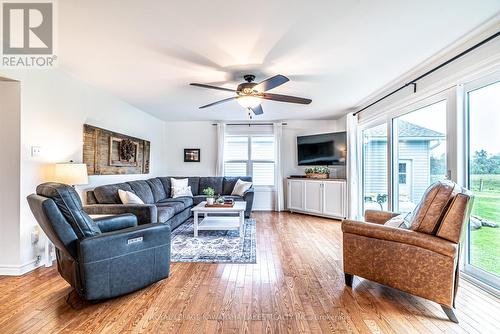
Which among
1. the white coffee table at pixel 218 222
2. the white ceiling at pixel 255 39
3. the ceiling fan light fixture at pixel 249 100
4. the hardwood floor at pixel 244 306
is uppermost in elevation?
the white ceiling at pixel 255 39

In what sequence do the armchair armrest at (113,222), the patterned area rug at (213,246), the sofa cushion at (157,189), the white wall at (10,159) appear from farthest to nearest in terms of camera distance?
1. the sofa cushion at (157,189)
2. the patterned area rug at (213,246)
3. the white wall at (10,159)
4. the armchair armrest at (113,222)

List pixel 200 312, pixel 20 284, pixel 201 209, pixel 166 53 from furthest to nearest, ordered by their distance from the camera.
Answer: pixel 201 209, pixel 166 53, pixel 20 284, pixel 200 312

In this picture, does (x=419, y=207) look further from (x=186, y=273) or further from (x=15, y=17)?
(x=15, y=17)

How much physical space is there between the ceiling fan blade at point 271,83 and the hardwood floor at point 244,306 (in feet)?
6.91

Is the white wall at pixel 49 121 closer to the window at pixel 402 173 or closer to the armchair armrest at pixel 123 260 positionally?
the armchair armrest at pixel 123 260

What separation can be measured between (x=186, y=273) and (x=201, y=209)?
137 cm

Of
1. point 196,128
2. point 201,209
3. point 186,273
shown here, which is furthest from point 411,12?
point 196,128

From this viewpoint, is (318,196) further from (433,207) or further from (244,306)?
(244,306)

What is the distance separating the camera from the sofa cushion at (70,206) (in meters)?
1.88

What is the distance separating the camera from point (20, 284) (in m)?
2.38

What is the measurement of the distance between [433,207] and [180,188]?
478cm

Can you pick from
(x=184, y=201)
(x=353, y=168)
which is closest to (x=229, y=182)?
(x=184, y=201)

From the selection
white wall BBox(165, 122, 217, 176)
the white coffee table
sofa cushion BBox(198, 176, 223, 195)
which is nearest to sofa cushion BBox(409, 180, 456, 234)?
the white coffee table

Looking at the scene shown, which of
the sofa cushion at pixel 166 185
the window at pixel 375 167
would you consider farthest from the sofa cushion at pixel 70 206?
the window at pixel 375 167
